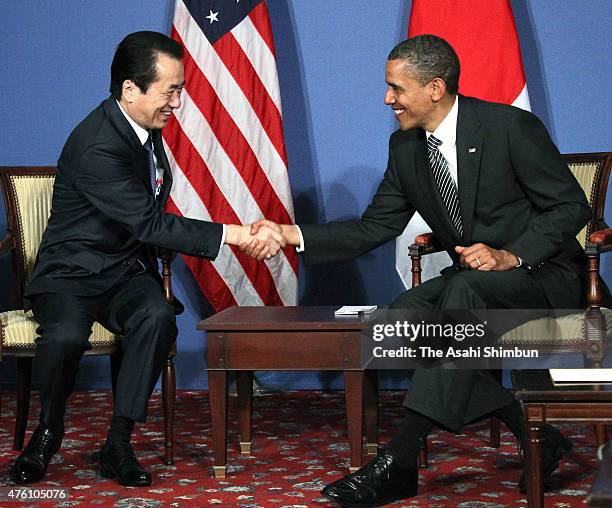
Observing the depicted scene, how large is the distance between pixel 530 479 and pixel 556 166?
1.28m

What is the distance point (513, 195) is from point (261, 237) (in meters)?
0.90

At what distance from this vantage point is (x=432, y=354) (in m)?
3.28

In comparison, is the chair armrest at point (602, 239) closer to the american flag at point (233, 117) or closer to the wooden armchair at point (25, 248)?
the wooden armchair at point (25, 248)

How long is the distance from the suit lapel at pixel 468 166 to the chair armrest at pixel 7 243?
168 centimetres

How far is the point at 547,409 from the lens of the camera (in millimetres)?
2498

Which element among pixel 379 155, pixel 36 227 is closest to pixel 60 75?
pixel 36 227

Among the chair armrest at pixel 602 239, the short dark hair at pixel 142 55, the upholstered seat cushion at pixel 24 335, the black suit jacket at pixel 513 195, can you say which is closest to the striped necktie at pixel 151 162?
the short dark hair at pixel 142 55

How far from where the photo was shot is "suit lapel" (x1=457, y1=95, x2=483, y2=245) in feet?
11.7

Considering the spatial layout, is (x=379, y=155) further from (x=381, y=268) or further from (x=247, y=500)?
(x=247, y=500)

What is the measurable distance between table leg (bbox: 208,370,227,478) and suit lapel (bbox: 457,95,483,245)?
98 cm

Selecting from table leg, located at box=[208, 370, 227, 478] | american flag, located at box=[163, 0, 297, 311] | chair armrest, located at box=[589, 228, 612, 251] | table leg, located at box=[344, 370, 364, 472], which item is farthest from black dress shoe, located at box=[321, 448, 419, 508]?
american flag, located at box=[163, 0, 297, 311]

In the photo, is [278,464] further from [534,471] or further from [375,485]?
[534,471]

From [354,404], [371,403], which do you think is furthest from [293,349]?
[371,403]

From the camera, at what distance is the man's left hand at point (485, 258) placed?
3336 millimetres
